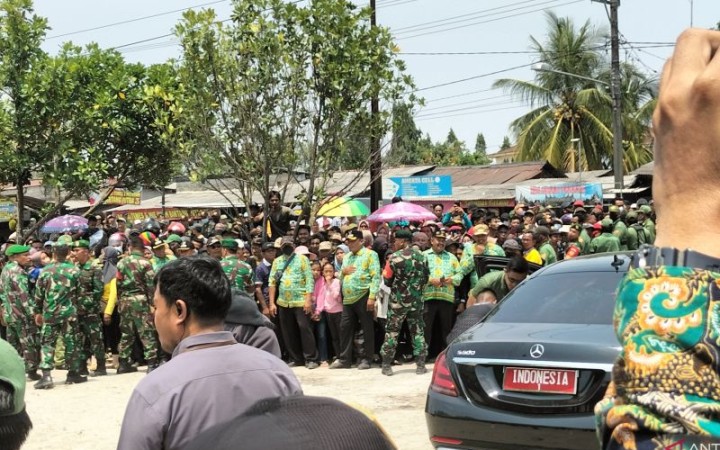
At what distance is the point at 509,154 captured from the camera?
96062 millimetres

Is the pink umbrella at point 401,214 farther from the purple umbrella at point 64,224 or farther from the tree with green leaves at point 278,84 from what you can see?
the purple umbrella at point 64,224

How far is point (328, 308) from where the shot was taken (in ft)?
42.7

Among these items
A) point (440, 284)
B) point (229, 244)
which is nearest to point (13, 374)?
point (440, 284)

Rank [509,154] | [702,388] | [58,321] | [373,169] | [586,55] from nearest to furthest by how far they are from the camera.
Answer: [702,388]
[58,321]
[373,169]
[586,55]
[509,154]

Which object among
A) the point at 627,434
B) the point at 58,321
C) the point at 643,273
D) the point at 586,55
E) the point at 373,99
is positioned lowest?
the point at 58,321

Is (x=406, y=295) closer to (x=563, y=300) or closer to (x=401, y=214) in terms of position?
(x=563, y=300)

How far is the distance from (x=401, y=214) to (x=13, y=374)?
16460 millimetres

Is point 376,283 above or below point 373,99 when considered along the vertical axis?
below

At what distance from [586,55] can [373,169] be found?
2226 cm

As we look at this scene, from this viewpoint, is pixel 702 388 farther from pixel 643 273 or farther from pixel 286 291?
pixel 286 291

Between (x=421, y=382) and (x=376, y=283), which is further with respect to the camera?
(x=376, y=283)

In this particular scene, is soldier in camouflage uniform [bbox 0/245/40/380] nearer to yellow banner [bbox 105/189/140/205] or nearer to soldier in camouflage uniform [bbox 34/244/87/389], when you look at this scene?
soldier in camouflage uniform [bbox 34/244/87/389]

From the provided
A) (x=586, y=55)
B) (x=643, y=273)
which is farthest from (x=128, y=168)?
(x=586, y=55)

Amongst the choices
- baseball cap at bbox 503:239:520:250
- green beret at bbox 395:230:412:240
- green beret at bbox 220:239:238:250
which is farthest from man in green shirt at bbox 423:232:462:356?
green beret at bbox 220:239:238:250
